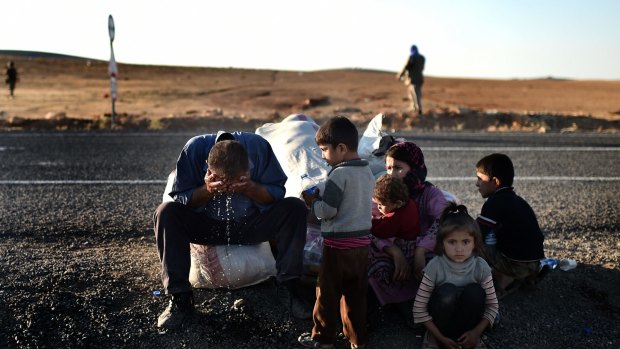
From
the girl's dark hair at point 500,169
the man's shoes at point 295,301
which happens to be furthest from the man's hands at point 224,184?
the girl's dark hair at point 500,169

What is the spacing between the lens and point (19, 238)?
505cm

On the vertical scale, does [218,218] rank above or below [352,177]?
below

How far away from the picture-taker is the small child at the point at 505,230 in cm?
373

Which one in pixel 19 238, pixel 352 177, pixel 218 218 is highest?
pixel 352 177

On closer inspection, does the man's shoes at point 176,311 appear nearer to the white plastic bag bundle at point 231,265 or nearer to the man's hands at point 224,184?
the white plastic bag bundle at point 231,265

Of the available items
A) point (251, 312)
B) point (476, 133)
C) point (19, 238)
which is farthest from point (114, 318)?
point (476, 133)

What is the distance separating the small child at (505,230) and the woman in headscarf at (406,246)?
310 millimetres

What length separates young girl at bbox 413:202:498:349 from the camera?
3.17 m

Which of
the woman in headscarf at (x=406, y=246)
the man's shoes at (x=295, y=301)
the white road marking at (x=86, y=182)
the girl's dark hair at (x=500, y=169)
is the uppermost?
the girl's dark hair at (x=500, y=169)

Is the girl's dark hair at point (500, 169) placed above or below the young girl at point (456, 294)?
above

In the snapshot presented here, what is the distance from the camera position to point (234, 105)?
24188 mm

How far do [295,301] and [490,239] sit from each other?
1.25 meters

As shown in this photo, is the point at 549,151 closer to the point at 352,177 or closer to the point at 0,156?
the point at 352,177

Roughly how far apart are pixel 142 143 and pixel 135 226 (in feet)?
17.6
